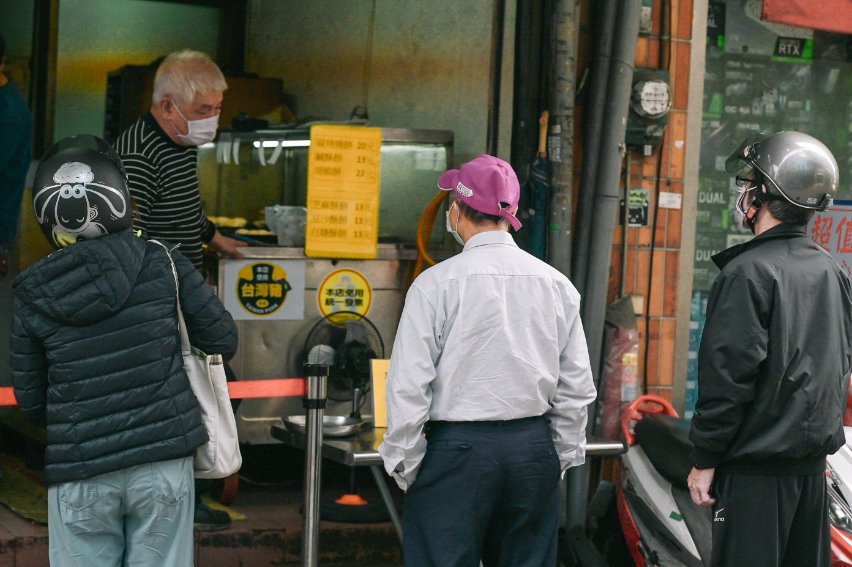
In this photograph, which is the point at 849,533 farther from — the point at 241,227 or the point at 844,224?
the point at 241,227

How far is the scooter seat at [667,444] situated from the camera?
17.5ft

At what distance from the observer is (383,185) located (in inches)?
281

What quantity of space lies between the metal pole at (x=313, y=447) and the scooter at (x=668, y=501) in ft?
4.62

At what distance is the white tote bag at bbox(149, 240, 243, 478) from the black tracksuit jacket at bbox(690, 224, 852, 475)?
1.53 metres

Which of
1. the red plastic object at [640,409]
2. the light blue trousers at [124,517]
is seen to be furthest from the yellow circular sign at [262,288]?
the light blue trousers at [124,517]

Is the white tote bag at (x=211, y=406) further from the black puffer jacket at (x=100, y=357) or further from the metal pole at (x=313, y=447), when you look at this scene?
the metal pole at (x=313, y=447)

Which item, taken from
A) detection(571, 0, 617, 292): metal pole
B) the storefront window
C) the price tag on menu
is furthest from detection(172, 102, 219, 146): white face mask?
the storefront window

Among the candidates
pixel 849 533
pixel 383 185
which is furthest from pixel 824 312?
pixel 383 185

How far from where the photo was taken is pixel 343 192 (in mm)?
6676

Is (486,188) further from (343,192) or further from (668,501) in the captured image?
(343,192)

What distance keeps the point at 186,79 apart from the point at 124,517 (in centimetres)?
244

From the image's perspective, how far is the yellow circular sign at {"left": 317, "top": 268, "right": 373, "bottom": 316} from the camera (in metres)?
6.73

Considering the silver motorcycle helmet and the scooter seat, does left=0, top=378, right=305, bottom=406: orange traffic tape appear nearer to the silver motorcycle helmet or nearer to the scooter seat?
the scooter seat

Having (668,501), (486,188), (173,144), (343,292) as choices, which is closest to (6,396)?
(173,144)
